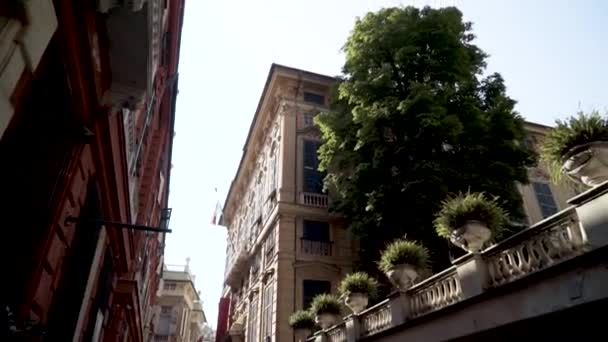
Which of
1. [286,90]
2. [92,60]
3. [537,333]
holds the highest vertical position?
[286,90]

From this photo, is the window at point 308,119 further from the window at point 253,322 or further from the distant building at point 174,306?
the distant building at point 174,306

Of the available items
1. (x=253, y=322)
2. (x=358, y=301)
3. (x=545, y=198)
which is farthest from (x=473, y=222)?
(x=545, y=198)

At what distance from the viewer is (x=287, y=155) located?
21.8 metres

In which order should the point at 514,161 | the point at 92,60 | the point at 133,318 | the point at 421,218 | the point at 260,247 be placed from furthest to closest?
the point at 260,247 < the point at 133,318 < the point at 514,161 < the point at 421,218 < the point at 92,60

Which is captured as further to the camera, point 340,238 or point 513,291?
point 340,238

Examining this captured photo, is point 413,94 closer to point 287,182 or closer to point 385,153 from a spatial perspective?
point 385,153

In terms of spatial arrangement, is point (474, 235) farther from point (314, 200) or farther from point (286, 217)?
point (314, 200)

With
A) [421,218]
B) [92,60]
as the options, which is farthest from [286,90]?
[92,60]

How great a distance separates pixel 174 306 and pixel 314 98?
30658 mm

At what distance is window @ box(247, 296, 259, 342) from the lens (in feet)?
71.1

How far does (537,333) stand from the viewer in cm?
623

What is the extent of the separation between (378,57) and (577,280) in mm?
13264

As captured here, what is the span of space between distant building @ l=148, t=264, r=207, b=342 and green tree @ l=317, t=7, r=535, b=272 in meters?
30.5

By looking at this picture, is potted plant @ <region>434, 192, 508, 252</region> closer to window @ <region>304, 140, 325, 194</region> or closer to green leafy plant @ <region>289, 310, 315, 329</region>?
green leafy plant @ <region>289, 310, 315, 329</region>
